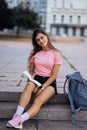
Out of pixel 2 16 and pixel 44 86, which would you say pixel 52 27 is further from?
pixel 44 86

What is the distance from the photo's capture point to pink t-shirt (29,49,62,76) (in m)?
6.43

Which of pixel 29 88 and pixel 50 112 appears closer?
pixel 29 88

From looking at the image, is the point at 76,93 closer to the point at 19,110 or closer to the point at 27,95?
the point at 27,95

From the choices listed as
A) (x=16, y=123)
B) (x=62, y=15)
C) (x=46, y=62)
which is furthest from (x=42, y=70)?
(x=62, y=15)

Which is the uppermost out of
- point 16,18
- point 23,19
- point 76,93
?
point 76,93

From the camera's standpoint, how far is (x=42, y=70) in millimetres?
6426

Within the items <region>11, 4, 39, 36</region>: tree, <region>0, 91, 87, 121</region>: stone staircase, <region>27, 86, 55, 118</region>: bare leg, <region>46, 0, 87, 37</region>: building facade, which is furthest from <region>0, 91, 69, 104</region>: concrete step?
<region>46, 0, 87, 37</region>: building facade

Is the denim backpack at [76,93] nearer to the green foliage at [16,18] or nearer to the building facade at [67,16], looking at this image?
the green foliage at [16,18]

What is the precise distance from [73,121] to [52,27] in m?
98.1

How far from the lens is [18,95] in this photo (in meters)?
6.72

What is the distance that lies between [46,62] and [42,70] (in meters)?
0.14

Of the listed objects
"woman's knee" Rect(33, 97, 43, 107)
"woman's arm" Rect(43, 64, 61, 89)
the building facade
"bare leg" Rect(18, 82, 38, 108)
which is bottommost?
the building facade

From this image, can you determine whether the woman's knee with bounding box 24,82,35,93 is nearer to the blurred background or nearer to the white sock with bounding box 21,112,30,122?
the white sock with bounding box 21,112,30,122

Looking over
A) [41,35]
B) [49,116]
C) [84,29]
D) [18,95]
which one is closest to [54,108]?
[49,116]
